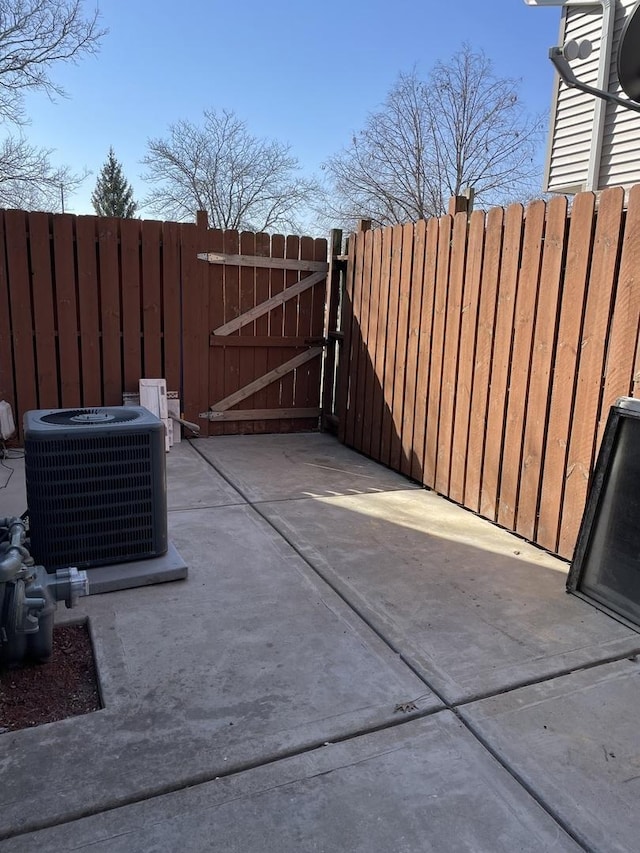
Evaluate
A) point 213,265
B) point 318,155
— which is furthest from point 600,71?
point 318,155

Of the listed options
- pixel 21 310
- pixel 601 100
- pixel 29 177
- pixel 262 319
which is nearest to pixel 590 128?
pixel 601 100

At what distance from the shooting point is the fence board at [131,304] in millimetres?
5766

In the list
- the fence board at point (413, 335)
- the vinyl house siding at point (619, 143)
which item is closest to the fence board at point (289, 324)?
the fence board at point (413, 335)

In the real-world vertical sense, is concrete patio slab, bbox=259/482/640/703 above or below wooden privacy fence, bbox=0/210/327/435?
below

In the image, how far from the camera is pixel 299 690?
7.18 feet

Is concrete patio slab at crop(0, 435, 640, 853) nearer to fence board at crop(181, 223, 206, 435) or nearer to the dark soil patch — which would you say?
the dark soil patch

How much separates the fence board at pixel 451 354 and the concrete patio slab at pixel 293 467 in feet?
1.35

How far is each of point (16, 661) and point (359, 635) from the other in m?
1.35

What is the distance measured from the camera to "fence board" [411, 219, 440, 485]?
15.1ft

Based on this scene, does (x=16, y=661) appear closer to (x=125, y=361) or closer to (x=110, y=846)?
(x=110, y=846)

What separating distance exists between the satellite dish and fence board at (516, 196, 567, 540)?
3.17 feet

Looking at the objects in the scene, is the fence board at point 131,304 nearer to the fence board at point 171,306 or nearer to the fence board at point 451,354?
the fence board at point 171,306

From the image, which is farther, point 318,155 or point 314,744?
point 318,155

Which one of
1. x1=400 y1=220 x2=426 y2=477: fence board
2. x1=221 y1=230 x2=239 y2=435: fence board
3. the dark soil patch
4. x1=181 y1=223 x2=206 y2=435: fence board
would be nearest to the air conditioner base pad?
the dark soil patch
